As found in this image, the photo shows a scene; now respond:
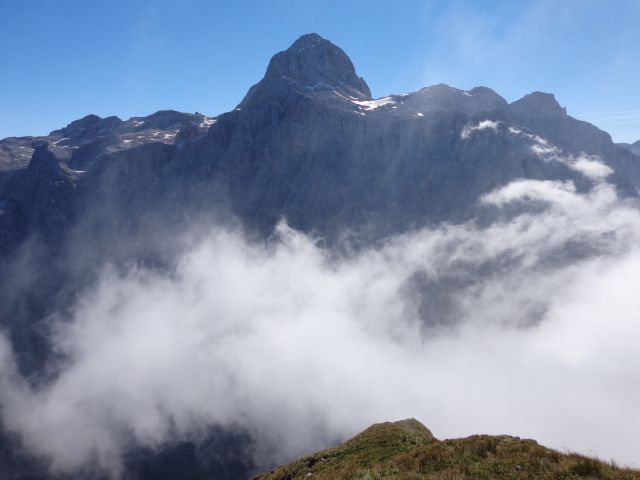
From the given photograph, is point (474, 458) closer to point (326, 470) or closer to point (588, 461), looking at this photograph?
point (588, 461)

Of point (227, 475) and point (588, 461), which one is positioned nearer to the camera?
point (588, 461)

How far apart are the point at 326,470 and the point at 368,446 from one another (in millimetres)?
5069

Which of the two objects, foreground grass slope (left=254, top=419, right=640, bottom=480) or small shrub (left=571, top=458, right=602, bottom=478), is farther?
foreground grass slope (left=254, top=419, right=640, bottom=480)

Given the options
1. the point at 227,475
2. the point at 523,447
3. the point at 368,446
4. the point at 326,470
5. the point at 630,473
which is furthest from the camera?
the point at 227,475

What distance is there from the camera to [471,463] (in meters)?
24.5

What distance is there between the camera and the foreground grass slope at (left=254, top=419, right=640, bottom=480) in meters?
20.3

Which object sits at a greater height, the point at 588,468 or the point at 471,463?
the point at 588,468

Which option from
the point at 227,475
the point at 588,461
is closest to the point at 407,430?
the point at 588,461

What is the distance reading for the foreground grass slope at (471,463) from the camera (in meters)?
20.3

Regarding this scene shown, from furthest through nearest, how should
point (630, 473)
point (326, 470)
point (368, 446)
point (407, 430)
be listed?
1. point (407, 430)
2. point (368, 446)
3. point (326, 470)
4. point (630, 473)

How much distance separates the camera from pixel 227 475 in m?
196

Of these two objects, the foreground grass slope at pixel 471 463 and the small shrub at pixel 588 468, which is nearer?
the small shrub at pixel 588 468

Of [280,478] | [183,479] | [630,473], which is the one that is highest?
[630,473]

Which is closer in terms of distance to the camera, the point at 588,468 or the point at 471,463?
the point at 588,468
